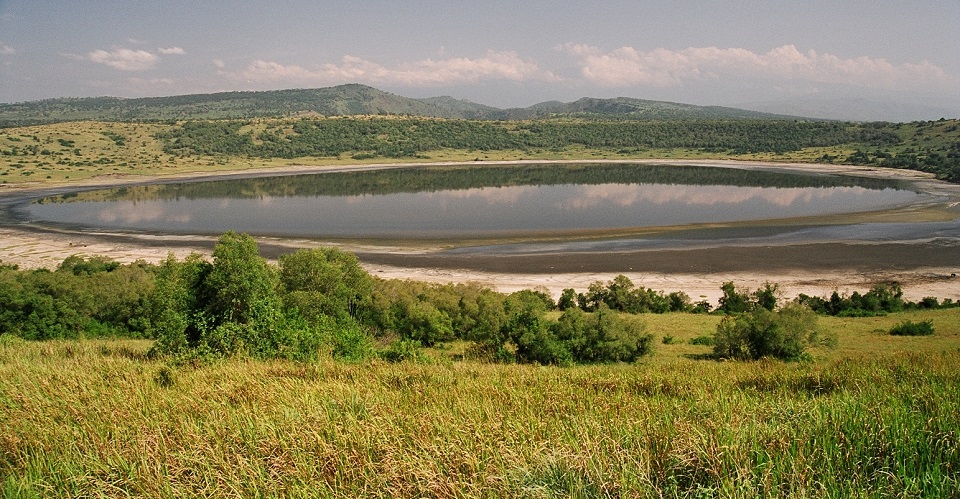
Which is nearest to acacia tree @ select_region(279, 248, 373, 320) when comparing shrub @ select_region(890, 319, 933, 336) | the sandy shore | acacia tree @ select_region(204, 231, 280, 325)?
acacia tree @ select_region(204, 231, 280, 325)

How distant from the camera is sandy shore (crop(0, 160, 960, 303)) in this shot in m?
38.0

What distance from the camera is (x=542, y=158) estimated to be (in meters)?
149

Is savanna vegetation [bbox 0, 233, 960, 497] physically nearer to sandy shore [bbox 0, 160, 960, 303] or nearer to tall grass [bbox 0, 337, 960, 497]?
tall grass [bbox 0, 337, 960, 497]

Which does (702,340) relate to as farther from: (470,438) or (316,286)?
(470,438)

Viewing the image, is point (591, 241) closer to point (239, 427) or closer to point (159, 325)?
point (159, 325)

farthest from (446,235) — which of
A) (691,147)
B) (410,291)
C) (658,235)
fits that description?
(691,147)

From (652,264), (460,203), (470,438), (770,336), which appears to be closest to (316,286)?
(770,336)

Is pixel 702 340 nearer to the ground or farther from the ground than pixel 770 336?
nearer to the ground

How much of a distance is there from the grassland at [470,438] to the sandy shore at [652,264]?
30839mm

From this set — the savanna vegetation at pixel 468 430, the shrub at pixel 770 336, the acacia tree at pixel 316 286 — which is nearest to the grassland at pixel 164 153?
the acacia tree at pixel 316 286

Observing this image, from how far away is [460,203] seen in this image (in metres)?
79.1

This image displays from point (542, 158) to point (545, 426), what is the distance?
14682 cm

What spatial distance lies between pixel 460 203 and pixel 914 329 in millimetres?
59793

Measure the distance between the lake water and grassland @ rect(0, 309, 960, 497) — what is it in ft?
167
